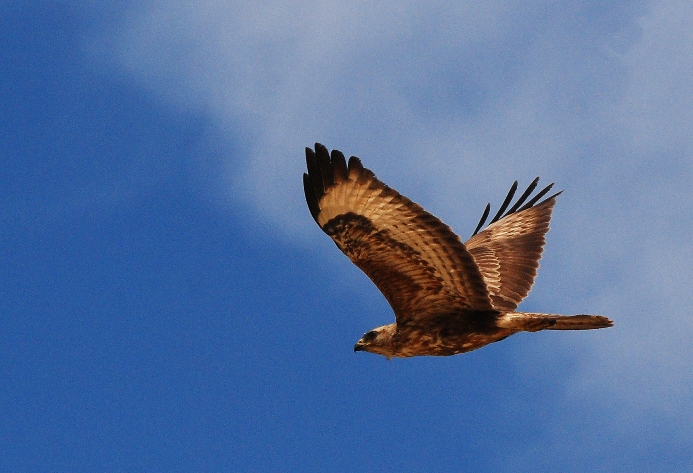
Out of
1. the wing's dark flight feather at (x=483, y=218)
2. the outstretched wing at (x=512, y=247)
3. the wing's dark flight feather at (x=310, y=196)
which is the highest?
the wing's dark flight feather at (x=483, y=218)

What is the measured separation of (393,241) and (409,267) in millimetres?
421

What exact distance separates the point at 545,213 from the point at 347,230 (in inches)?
194

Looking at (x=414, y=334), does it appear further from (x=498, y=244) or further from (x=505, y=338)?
(x=498, y=244)

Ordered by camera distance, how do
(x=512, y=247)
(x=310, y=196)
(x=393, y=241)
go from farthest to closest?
(x=512, y=247)
(x=393, y=241)
(x=310, y=196)

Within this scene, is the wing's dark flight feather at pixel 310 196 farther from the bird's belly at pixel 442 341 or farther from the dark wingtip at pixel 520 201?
the dark wingtip at pixel 520 201

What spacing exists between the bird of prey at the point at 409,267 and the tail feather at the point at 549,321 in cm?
1

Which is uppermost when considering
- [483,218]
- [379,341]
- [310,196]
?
[483,218]

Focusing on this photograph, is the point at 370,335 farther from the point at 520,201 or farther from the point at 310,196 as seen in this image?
the point at 520,201

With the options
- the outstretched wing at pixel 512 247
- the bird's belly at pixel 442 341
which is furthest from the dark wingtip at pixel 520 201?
the bird's belly at pixel 442 341

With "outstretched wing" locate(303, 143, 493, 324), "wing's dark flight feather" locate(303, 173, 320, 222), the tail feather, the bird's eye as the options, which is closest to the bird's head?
the bird's eye

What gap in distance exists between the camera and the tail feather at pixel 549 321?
10336 millimetres

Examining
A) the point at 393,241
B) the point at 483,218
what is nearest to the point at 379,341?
the point at 393,241

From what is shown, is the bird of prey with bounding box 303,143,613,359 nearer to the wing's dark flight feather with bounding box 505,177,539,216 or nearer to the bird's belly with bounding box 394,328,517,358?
the bird's belly with bounding box 394,328,517,358

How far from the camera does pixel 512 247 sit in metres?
13.7
